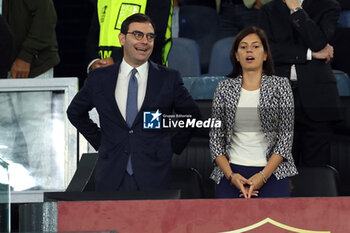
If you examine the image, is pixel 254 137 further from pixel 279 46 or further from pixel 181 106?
pixel 279 46

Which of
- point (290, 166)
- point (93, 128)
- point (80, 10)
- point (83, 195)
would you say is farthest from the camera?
point (80, 10)

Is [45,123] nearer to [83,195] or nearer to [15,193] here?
[15,193]

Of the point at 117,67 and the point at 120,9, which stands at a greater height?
the point at 120,9

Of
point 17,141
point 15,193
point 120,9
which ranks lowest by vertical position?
point 15,193

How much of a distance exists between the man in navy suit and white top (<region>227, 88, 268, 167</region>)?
0.65ft

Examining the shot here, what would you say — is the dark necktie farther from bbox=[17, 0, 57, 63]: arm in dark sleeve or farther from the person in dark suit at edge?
bbox=[17, 0, 57, 63]: arm in dark sleeve

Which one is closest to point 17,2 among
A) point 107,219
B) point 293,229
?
point 107,219

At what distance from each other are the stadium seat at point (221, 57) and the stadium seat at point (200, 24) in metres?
0.39

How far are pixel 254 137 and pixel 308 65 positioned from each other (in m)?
0.80

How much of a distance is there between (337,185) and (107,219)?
1.57 m

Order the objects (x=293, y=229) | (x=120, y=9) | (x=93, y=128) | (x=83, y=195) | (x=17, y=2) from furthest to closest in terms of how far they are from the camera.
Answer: (x=17, y=2) < (x=120, y=9) < (x=93, y=128) < (x=83, y=195) < (x=293, y=229)

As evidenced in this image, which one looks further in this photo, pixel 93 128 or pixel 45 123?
pixel 45 123

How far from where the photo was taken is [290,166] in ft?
9.16

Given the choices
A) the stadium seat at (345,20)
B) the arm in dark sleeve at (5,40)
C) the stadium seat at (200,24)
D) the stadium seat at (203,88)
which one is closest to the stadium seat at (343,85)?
the stadium seat at (203,88)
